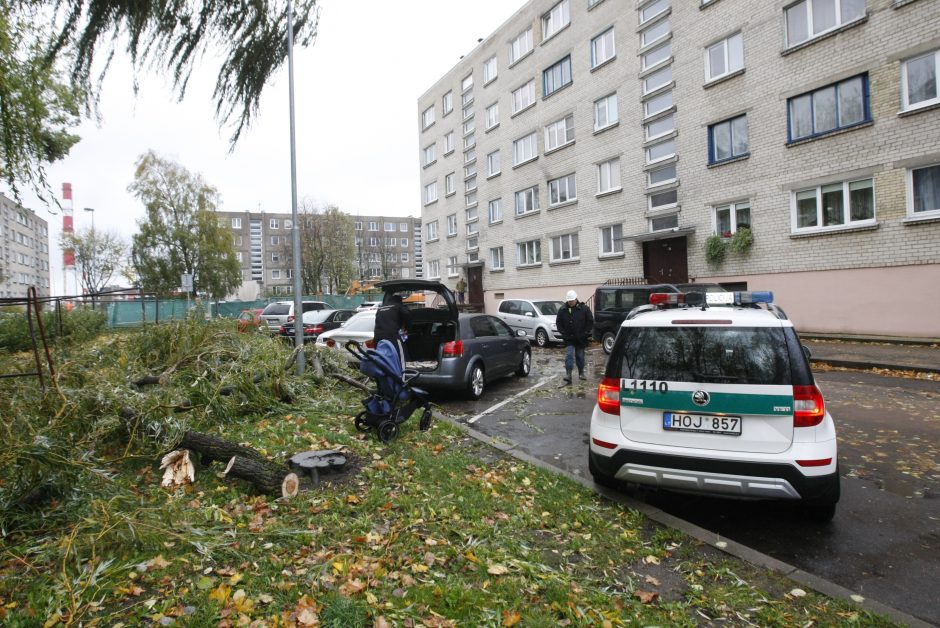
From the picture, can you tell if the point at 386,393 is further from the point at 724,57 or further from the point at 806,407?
the point at 724,57

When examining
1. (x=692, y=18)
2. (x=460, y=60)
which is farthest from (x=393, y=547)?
(x=460, y=60)

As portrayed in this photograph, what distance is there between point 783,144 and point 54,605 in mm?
20056

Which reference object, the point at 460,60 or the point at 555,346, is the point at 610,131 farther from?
the point at 460,60

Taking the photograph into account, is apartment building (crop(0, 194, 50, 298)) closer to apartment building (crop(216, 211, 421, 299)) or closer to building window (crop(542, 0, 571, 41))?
apartment building (crop(216, 211, 421, 299))

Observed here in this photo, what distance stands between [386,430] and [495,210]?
26791 mm

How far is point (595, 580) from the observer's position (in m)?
3.20

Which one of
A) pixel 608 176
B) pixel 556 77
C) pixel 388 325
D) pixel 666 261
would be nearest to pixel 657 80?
pixel 608 176

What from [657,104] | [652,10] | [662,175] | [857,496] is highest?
[652,10]

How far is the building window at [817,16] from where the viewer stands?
1538 cm

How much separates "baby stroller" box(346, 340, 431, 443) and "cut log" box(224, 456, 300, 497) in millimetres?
1587

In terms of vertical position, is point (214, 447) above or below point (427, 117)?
below

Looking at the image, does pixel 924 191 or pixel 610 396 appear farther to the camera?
pixel 924 191

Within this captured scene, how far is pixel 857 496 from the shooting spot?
457 cm

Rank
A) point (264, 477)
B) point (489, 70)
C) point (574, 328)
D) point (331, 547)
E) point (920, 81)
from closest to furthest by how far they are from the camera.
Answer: point (331, 547) < point (264, 477) < point (574, 328) < point (920, 81) < point (489, 70)
